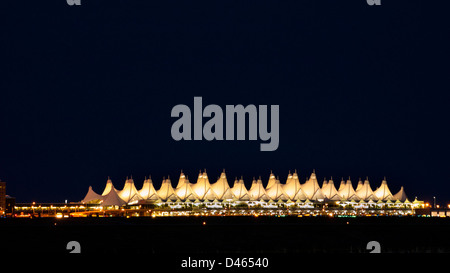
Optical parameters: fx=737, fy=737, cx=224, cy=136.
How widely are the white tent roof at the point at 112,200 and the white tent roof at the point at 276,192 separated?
35718mm

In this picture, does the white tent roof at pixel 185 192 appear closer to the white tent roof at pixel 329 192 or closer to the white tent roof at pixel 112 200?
the white tent roof at pixel 112 200

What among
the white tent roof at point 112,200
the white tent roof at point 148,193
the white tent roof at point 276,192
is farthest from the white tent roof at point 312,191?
the white tent roof at point 112,200

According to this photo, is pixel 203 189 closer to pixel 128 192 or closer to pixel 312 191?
pixel 128 192

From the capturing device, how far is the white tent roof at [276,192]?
6452 inches

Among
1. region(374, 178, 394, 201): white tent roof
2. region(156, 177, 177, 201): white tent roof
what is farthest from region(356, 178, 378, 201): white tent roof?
region(156, 177, 177, 201): white tent roof
